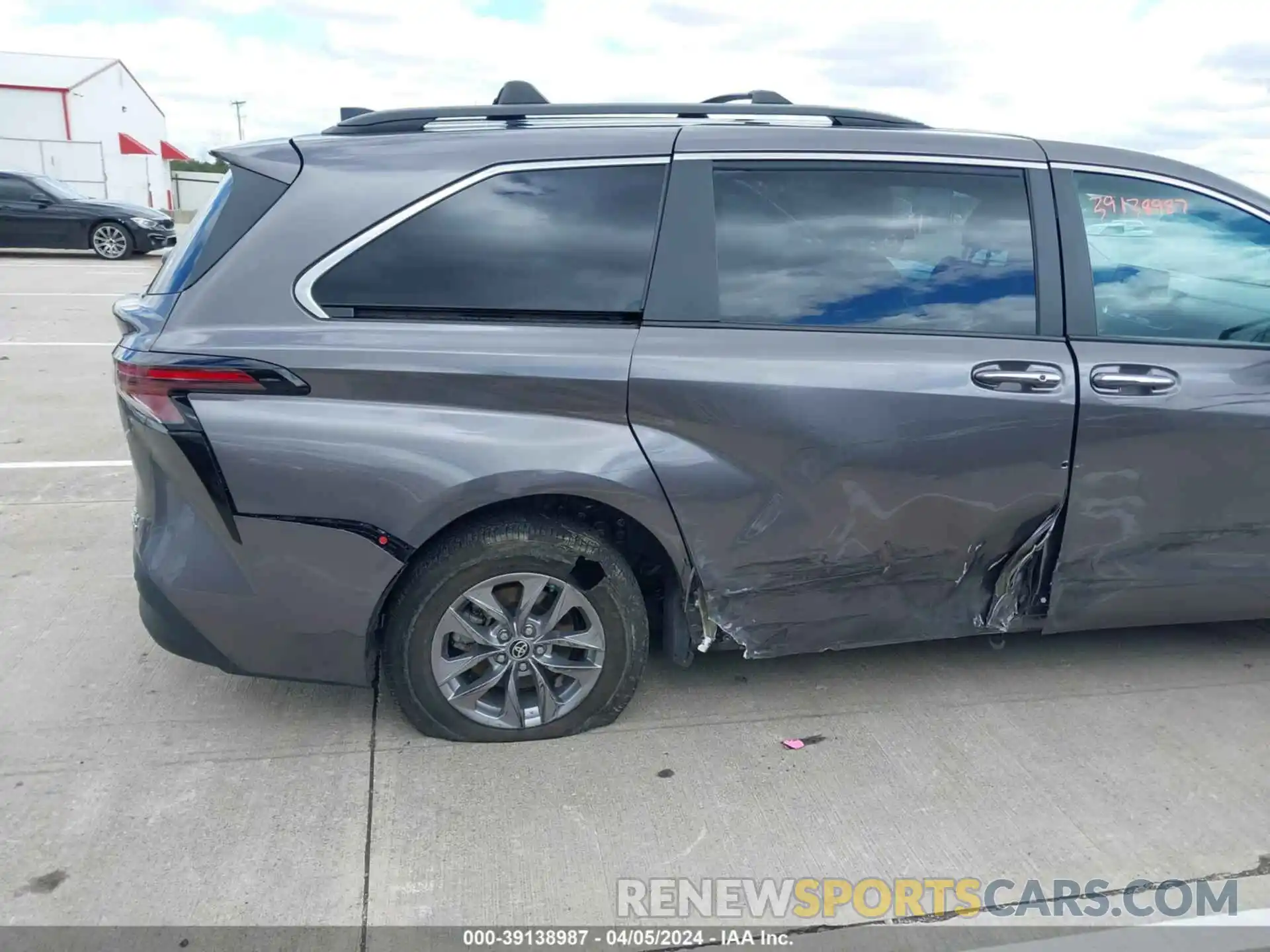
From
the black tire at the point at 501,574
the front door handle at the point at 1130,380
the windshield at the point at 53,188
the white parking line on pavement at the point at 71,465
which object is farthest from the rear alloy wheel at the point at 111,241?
the front door handle at the point at 1130,380

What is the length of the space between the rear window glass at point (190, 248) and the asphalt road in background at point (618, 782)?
142cm

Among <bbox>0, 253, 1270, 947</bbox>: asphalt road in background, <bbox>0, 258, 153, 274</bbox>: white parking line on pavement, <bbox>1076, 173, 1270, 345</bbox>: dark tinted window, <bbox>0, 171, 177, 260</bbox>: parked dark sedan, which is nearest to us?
<bbox>0, 253, 1270, 947</bbox>: asphalt road in background

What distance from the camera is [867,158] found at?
10.5ft

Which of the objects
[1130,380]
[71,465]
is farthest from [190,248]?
[71,465]

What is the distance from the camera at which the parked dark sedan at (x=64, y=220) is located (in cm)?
1705

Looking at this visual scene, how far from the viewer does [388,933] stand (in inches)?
98.2

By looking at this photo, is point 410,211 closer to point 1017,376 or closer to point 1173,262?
point 1017,376

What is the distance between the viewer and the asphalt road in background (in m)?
2.67

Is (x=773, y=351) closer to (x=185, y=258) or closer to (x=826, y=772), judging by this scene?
(x=826, y=772)

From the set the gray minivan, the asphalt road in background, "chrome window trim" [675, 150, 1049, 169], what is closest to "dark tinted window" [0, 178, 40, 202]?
the asphalt road in background

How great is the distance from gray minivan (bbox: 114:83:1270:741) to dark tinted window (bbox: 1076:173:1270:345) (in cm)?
1

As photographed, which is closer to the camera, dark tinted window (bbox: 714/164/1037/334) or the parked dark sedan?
dark tinted window (bbox: 714/164/1037/334)

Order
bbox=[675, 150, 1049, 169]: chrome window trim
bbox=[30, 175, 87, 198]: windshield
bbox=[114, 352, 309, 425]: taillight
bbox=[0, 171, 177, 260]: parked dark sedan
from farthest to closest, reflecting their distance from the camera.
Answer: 1. bbox=[30, 175, 87, 198]: windshield
2. bbox=[0, 171, 177, 260]: parked dark sedan
3. bbox=[675, 150, 1049, 169]: chrome window trim
4. bbox=[114, 352, 309, 425]: taillight

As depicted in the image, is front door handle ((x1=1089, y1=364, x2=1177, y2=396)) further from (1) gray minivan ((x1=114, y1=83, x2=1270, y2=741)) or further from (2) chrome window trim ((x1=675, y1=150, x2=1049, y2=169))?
(2) chrome window trim ((x1=675, y1=150, x2=1049, y2=169))
